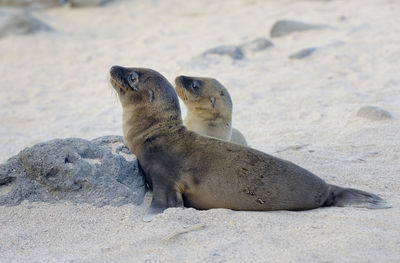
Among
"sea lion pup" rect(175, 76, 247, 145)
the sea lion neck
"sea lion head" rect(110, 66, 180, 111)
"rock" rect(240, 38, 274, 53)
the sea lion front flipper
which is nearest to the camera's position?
the sea lion front flipper

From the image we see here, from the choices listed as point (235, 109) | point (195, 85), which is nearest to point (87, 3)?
point (235, 109)

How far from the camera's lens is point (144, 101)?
15.6ft

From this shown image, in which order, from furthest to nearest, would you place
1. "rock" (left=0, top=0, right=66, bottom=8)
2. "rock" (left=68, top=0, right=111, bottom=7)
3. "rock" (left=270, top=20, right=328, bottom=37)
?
"rock" (left=0, top=0, right=66, bottom=8) < "rock" (left=68, top=0, right=111, bottom=7) < "rock" (left=270, top=20, right=328, bottom=37)

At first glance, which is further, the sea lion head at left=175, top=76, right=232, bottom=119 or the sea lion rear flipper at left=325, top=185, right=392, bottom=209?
the sea lion head at left=175, top=76, right=232, bottom=119

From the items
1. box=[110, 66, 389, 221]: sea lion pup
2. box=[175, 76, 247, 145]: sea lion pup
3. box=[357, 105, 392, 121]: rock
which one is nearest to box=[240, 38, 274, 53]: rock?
box=[357, 105, 392, 121]: rock

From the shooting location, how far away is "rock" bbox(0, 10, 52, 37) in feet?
41.9

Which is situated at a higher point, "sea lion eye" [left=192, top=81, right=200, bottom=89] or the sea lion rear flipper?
"sea lion eye" [left=192, top=81, right=200, bottom=89]

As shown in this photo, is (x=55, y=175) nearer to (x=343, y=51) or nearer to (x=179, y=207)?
(x=179, y=207)

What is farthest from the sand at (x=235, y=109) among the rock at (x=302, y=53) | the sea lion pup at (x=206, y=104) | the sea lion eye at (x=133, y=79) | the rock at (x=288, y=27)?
the sea lion eye at (x=133, y=79)

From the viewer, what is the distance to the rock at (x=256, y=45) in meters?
10.0

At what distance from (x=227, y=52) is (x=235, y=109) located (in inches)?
93.1

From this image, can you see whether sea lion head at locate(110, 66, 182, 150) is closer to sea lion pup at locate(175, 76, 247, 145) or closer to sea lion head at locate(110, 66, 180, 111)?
sea lion head at locate(110, 66, 180, 111)

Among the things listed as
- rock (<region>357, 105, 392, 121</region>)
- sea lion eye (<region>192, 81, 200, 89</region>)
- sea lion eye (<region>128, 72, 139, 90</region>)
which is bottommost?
rock (<region>357, 105, 392, 121</region>)

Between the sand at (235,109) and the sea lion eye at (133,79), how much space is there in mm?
A: 1071
